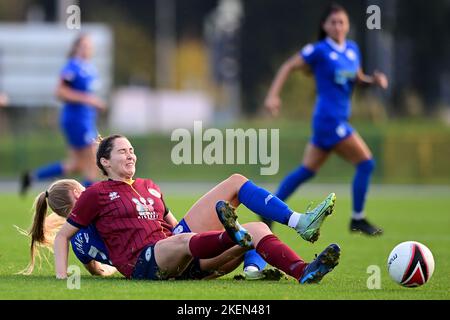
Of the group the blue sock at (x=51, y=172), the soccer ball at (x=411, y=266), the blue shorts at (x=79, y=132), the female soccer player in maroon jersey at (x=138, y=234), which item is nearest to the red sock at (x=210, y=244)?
the female soccer player in maroon jersey at (x=138, y=234)

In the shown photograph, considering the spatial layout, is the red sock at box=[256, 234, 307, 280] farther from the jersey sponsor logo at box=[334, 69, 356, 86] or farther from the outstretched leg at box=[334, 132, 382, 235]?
the jersey sponsor logo at box=[334, 69, 356, 86]

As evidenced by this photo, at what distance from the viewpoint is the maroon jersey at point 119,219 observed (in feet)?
25.0

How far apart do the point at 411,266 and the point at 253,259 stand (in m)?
1.19

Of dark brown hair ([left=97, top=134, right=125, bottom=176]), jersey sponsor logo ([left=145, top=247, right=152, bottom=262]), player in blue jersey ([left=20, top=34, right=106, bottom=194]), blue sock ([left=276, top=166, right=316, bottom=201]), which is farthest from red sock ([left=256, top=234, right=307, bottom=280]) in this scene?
player in blue jersey ([left=20, top=34, right=106, bottom=194])

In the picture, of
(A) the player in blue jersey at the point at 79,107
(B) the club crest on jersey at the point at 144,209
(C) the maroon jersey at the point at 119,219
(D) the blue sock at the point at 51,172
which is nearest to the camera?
(C) the maroon jersey at the point at 119,219

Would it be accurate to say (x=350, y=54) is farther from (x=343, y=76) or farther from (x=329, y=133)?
(x=329, y=133)

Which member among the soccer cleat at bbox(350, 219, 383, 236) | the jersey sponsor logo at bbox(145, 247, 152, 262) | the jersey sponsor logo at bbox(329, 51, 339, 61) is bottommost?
the soccer cleat at bbox(350, 219, 383, 236)

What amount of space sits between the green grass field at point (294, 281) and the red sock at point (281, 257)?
11 centimetres

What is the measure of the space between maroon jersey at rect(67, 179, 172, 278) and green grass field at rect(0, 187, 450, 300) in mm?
221

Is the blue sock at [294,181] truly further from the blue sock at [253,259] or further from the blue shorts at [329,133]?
the blue sock at [253,259]

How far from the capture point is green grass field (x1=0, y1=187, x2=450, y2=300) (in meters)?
7.05

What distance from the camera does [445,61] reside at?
146 ft

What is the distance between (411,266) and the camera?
750cm
